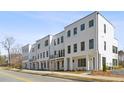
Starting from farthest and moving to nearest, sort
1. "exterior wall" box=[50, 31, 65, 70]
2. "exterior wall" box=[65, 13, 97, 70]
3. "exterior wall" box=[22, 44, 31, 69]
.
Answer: "exterior wall" box=[22, 44, 31, 69] < "exterior wall" box=[50, 31, 65, 70] < "exterior wall" box=[65, 13, 97, 70]

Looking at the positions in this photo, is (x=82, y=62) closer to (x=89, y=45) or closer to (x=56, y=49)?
(x=89, y=45)

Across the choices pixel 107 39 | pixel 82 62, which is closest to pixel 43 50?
pixel 82 62

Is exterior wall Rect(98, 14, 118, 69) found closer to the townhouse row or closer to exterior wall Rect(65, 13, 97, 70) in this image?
the townhouse row

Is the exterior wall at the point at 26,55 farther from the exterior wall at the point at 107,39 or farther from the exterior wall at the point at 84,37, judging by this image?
the exterior wall at the point at 107,39

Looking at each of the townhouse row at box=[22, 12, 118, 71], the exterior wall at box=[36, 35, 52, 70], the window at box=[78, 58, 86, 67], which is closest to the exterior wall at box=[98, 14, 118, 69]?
the townhouse row at box=[22, 12, 118, 71]

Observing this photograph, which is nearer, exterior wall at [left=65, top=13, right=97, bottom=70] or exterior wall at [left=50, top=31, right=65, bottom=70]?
exterior wall at [left=65, top=13, right=97, bottom=70]

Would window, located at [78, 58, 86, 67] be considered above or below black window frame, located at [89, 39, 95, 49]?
below

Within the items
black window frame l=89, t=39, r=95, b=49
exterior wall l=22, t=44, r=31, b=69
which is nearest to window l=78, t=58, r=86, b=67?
black window frame l=89, t=39, r=95, b=49

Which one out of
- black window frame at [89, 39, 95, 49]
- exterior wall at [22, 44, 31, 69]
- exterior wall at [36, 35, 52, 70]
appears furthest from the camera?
exterior wall at [22, 44, 31, 69]

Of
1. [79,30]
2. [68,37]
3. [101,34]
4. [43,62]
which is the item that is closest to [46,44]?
[43,62]

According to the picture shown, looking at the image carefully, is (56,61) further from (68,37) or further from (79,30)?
(79,30)

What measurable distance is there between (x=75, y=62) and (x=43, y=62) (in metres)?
23.8

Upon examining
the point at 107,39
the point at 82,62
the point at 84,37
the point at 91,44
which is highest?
the point at 84,37

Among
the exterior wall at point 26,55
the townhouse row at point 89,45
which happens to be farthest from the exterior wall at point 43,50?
the exterior wall at point 26,55
